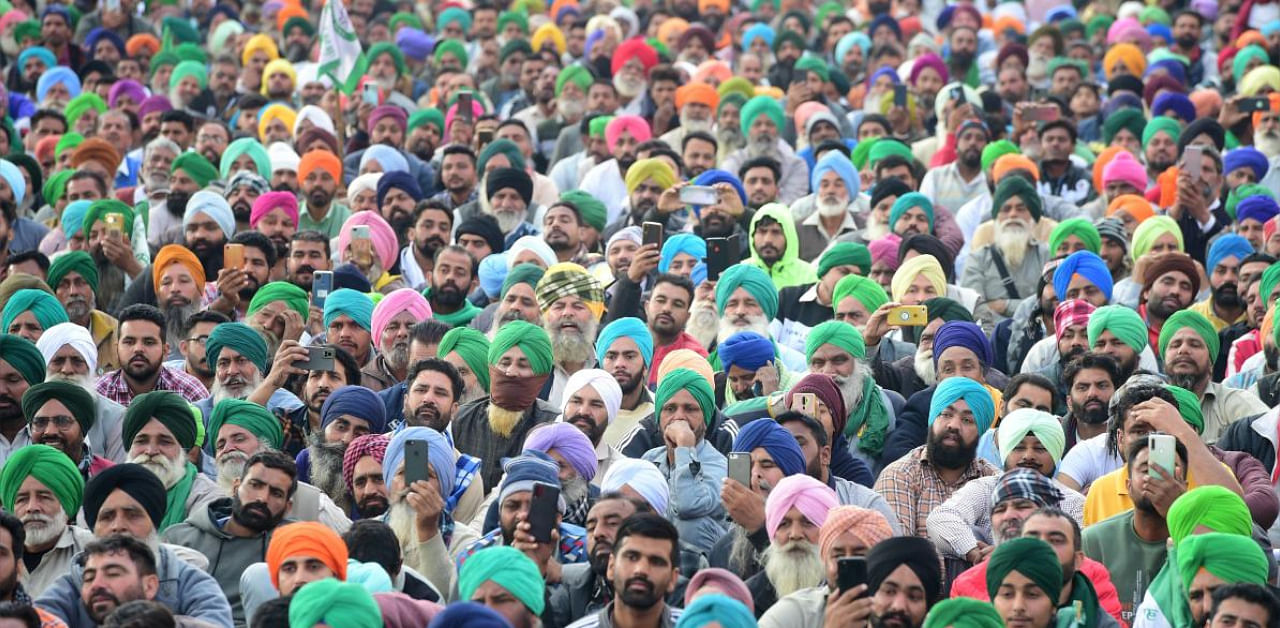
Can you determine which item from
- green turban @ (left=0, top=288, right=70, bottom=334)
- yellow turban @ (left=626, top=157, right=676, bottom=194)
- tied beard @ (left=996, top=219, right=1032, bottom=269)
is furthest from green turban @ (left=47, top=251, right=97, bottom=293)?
tied beard @ (left=996, top=219, right=1032, bottom=269)

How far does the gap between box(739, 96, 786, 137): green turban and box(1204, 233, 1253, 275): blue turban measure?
11.7ft

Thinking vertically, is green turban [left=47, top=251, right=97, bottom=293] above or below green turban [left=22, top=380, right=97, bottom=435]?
below

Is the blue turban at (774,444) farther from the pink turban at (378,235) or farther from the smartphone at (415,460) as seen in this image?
the pink turban at (378,235)

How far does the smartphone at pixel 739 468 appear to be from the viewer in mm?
7609

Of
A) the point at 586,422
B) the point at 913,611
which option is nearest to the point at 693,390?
the point at 586,422

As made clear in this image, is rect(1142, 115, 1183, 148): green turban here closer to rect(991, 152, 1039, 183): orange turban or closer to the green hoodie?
rect(991, 152, 1039, 183): orange turban

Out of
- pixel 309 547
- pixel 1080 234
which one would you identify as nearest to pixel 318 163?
pixel 1080 234

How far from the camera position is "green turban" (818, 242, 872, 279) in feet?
35.7

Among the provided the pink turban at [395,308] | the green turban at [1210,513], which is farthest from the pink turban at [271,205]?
the green turban at [1210,513]

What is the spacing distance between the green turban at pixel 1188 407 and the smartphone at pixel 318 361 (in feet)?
10.5

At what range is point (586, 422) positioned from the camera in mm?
8594

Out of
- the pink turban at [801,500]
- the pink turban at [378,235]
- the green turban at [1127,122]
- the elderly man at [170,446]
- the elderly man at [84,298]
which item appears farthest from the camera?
the green turban at [1127,122]

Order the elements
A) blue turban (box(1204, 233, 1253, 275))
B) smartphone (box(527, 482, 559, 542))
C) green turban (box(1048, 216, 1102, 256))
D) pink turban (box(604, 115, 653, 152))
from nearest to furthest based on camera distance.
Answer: smartphone (box(527, 482, 559, 542))
blue turban (box(1204, 233, 1253, 275))
green turban (box(1048, 216, 1102, 256))
pink turban (box(604, 115, 653, 152))

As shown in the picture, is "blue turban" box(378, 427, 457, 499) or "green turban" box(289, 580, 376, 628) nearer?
"green turban" box(289, 580, 376, 628)
